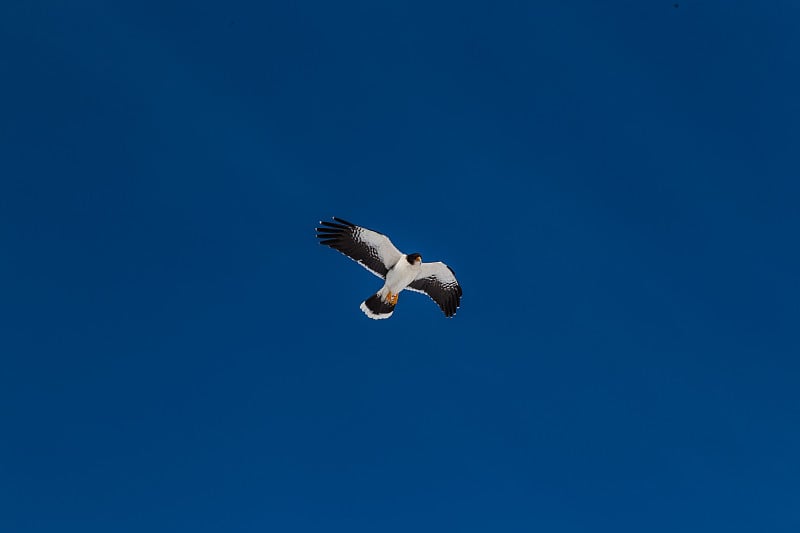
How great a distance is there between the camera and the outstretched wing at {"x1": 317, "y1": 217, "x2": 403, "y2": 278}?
23.8m

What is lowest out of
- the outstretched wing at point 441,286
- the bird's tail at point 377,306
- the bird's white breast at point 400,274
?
the bird's tail at point 377,306

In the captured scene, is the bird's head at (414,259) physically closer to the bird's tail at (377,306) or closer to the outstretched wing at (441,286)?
the outstretched wing at (441,286)

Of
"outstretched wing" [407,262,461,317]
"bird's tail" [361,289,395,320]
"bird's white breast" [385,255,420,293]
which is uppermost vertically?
"outstretched wing" [407,262,461,317]

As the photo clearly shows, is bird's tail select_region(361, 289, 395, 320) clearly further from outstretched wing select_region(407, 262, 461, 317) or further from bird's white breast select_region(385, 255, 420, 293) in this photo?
outstretched wing select_region(407, 262, 461, 317)

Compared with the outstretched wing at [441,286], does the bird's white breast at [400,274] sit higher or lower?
lower

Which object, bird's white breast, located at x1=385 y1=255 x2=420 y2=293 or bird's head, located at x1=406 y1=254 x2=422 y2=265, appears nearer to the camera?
bird's head, located at x1=406 y1=254 x2=422 y2=265

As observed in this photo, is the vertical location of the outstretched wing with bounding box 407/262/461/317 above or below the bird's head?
above

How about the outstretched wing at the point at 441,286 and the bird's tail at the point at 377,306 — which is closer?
the bird's tail at the point at 377,306

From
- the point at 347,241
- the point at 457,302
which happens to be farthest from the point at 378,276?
the point at 457,302

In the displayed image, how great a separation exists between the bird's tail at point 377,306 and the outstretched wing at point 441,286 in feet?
4.02

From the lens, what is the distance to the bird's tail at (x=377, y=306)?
24641 mm

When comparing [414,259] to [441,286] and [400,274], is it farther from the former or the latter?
[441,286]

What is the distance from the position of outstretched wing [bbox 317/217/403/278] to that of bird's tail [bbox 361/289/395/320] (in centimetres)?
71

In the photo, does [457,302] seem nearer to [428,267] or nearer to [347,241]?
[428,267]
